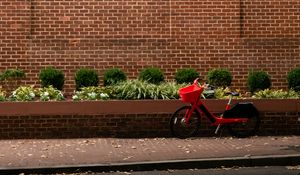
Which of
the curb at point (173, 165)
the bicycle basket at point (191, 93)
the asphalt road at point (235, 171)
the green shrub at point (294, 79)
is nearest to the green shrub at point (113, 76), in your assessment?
the bicycle basket at point (191, 93)

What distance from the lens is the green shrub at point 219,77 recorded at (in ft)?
42.6

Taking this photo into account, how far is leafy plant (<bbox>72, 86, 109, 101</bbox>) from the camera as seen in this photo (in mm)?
11609

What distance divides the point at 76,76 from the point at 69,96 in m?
0.52

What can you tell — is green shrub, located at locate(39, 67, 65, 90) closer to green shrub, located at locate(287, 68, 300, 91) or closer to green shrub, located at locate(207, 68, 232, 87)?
green shrub, located at locate(207, 68, 232, 87)

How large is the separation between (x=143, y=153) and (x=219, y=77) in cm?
431

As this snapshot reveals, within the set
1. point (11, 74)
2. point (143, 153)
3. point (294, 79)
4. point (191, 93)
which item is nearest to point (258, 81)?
point (294, 79)

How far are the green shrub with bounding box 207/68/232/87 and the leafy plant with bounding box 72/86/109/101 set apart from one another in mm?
2730

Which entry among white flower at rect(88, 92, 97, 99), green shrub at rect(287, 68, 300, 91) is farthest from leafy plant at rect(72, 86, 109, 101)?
green shrub at rect(287, 68, 300, 91)

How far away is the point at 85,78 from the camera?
12.9 meters

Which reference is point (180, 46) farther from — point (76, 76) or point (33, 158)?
point (33, 158)

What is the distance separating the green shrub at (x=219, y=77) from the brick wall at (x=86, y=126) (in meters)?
1.89

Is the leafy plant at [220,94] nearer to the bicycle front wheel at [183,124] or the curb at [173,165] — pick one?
the bicycle front wheel at [183,124]

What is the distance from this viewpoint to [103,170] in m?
8.26

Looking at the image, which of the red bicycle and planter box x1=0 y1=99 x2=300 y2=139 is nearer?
the red bicycle
